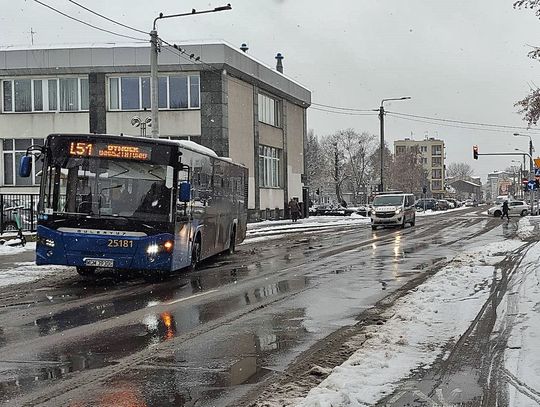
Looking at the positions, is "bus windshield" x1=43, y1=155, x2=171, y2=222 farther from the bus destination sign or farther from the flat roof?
the flat roof

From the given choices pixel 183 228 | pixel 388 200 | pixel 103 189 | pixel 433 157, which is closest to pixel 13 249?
pixel 183 228

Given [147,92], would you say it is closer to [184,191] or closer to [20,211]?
[20,211]

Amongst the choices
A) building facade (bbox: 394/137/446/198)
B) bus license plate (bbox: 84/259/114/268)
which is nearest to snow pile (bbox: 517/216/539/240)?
bus license plate (bbox: 84/259/114/268)

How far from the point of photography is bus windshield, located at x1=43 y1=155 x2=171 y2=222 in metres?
14.5

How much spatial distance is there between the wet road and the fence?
1144 cm

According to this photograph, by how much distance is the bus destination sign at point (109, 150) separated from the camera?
14.6m

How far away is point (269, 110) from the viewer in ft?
173

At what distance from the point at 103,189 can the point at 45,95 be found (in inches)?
1268

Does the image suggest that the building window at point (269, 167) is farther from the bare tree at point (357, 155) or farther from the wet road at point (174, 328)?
the bare tree at point (357, 155)

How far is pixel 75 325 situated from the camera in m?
9.85

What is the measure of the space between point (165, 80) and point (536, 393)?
3995 centimetres

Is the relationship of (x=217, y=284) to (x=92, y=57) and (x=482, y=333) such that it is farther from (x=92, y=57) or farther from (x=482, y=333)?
(x=92, y=57)

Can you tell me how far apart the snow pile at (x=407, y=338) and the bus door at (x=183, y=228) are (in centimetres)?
524

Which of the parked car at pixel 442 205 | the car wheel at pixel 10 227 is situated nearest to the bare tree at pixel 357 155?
the parked car at pixel 442 205
